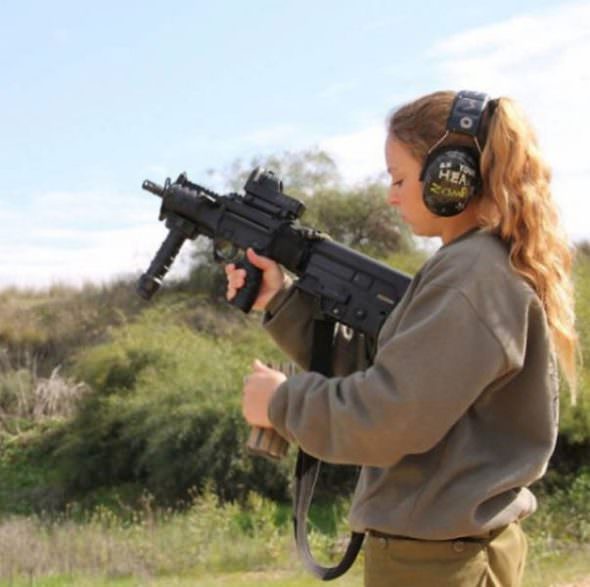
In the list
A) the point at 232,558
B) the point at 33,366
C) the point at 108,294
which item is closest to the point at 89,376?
the point at 33,366

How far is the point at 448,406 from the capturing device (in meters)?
2.49

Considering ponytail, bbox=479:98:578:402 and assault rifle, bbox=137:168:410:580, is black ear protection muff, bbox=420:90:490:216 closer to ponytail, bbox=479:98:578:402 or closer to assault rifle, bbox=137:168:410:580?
ponytail, bbox=479:98:578:402

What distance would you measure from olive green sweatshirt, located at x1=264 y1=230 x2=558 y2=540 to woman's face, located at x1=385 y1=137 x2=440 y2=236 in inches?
6.1

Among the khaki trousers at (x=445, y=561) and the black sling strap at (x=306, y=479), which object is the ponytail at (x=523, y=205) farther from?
the black sling strap at (x=306, y=479)

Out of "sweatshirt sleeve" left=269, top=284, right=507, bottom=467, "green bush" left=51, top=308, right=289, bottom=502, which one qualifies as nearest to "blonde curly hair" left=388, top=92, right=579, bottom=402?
"sweatshirt sleeve" left=269, top=284, right=507, bottom=467

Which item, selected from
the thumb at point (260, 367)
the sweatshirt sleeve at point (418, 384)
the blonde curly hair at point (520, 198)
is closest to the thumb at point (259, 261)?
the thumb at point (260, 367)

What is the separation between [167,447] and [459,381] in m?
18.6

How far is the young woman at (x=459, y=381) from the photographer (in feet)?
8.23

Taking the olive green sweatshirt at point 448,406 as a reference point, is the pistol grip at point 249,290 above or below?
above

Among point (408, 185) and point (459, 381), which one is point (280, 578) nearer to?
point (408, 185)

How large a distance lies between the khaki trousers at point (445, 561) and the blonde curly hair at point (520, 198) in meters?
0.48

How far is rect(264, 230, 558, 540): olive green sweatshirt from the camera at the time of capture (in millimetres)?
2498

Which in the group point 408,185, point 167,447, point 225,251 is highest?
point 408,185

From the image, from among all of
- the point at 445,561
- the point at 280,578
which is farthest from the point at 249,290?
the point at 280,578
